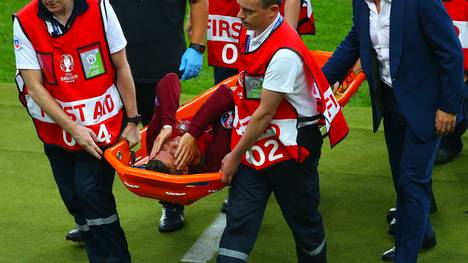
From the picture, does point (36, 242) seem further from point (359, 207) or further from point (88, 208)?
point (359, 207)

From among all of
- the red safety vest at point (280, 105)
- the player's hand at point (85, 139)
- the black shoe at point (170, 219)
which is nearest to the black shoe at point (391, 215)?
the black shoe at point (170, 219)

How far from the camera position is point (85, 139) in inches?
198

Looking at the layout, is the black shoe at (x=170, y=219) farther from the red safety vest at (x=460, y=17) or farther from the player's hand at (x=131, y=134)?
the red safety vest at (x=460, y=17)

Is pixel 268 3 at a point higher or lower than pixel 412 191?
higher

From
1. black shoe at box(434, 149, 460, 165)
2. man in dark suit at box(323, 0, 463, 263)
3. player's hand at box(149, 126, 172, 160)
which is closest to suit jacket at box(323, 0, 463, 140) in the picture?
man in dark suit at box(323, 0, 463, 263)

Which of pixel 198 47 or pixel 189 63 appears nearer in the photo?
pixel 189 63

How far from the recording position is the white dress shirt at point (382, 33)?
5137mm

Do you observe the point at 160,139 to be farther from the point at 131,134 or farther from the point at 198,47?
the point at 198,47

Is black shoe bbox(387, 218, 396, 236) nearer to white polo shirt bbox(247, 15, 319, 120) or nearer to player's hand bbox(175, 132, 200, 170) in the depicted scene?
player's hand bbox(175, 132, 200, 170)

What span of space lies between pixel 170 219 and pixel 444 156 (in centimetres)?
223

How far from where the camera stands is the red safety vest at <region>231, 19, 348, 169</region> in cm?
467

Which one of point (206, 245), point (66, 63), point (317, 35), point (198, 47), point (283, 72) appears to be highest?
point (283, 72)

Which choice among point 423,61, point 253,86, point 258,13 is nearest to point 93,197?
point 253,86

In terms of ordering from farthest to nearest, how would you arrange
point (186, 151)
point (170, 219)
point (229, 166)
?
1. point (170, 219)
2. point (186, 151)
3. point (229, 166)
